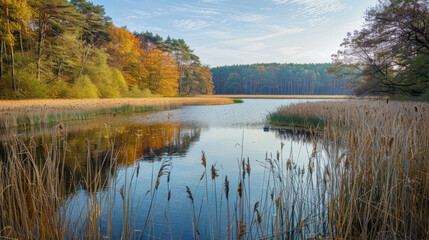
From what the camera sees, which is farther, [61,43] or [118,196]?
[61,43]

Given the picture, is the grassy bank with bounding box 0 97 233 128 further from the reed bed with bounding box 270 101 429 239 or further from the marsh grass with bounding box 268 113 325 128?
the marsh grass with bounding box 268 113 325 128

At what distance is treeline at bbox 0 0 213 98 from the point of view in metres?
21.4

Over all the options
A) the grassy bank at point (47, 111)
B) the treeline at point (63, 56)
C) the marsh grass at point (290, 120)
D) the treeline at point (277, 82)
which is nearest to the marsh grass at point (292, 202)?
the grassy bank at point (47, 111)

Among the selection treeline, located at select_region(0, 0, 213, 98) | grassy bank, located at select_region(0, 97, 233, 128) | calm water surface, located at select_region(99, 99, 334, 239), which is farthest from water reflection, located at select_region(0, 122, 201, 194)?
treeline, located at select_region(0, 0, 213, 98)

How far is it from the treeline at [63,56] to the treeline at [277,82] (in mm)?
46685

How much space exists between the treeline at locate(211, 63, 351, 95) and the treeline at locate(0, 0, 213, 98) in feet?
153

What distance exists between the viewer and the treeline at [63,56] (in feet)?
70.1

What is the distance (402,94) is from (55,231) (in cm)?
2270

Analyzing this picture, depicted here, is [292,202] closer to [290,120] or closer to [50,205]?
[50,205]

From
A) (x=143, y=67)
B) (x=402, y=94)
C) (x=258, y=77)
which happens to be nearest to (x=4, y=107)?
(x=402, y=94)

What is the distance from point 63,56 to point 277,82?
2858 inches

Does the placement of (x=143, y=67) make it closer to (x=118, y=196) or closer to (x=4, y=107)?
(x=4, y=107)

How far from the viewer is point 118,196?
4.07 m

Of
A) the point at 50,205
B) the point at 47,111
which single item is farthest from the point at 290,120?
the point at 47,111
